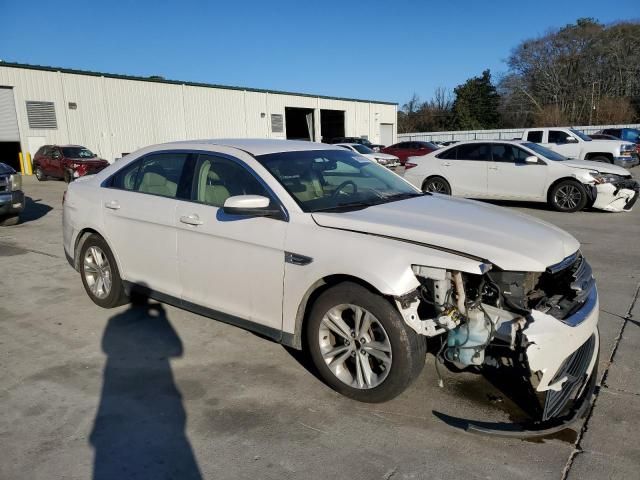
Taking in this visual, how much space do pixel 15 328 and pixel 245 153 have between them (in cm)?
280

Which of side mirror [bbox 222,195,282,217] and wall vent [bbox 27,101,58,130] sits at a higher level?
wall vent [bbox 27,101,58,130]

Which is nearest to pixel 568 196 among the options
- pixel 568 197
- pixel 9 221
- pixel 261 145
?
pixel 568 197

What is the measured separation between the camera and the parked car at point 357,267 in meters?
2.98

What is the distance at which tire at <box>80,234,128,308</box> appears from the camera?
193 inches

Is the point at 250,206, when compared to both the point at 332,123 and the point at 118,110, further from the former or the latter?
the point at 332,123

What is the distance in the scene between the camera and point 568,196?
35.2ft

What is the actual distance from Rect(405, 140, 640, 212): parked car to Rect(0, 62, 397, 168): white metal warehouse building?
71.8 ft

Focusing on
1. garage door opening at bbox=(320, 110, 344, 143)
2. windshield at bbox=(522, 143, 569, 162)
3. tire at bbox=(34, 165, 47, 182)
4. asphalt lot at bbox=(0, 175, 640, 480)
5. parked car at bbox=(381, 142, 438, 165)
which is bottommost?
asphalt lot at bbox=(0, 175, 640, 480)

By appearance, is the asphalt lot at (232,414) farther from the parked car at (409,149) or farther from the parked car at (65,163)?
the parked car at (409,149)

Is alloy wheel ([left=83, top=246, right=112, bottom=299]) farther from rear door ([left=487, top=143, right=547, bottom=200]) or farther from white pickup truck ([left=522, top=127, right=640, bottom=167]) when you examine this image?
white pickup truck ([left=522, top=127, right=640, bottom=167])

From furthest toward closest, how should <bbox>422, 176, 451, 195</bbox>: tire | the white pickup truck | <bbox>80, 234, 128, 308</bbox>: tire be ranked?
the white pickup truck < <bbox>422, 176, 451, 195</bbox>: tire < <bbox>80, 234, 128, 308</bbox>: tire

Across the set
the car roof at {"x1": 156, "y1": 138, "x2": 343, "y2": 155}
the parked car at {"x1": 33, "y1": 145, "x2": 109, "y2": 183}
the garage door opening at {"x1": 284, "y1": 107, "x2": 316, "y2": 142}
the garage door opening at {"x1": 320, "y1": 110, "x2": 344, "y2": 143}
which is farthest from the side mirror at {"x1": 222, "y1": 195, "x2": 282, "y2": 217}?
the garage door opening at {"x1": 320, "y1": 110, "x2": 344, "y2": 143}

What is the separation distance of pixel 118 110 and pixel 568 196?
2621cm

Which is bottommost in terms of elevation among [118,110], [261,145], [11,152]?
[11,152]
